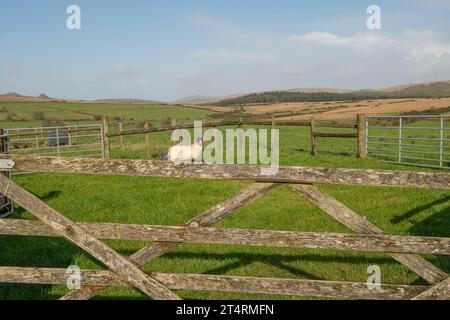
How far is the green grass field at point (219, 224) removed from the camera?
5.41 m

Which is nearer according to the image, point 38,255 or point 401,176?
point 401,176

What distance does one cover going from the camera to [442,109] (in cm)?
3275

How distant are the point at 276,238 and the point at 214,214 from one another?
1.81ft

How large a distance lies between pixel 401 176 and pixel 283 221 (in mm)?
4285

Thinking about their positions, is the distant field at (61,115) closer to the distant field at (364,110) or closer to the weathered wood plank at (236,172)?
the distant field at (364,110)

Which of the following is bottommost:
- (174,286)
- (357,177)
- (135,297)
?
(135,297)

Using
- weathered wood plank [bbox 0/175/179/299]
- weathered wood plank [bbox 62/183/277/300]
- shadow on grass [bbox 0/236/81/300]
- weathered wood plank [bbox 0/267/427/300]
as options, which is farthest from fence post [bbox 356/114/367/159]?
weathered wood plank [bbox 0/175/179/299]

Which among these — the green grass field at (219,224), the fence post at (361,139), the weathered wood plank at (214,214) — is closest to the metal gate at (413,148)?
the fence post at (361,139)

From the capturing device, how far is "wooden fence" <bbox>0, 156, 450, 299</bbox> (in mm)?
3533

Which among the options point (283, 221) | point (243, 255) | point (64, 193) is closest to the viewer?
point (243, 255)

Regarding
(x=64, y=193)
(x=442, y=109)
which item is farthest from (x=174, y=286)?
(x=442, y=109)

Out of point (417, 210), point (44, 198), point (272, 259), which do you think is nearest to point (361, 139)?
point (417, 210)

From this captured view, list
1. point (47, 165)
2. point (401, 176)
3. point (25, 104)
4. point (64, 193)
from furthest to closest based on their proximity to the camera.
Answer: point (25, 104) → point (64, 193) → point (47, 165) → point (401, 176)
